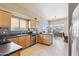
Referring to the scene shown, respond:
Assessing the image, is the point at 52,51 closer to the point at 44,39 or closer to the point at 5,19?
the point at 44,39

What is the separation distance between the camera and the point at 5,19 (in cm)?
250

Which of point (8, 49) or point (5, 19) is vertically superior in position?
point (5, 19)

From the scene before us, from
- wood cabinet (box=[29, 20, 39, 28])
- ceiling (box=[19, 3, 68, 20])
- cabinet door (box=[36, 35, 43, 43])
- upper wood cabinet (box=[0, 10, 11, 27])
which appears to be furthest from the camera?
cabinet door (box=[36, 35, 43, 43])

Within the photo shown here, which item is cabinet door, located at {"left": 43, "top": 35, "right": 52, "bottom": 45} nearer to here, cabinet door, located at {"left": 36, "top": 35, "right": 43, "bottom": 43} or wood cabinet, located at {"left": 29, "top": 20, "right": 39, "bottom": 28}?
cabinet door, located at {"left": 36, "top": 35, "right": 43, "bottom": 43}

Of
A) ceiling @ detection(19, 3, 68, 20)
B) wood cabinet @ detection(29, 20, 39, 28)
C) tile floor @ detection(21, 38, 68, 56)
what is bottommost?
tile floor @ detection(21, 38, 68, 56)

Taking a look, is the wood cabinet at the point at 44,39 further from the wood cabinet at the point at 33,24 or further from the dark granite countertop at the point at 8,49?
the dark granite countertop at the point at 8,49

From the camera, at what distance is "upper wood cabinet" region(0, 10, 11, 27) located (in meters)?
2.39

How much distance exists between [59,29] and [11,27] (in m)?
1.50

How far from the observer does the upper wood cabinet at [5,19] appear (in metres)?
2.39

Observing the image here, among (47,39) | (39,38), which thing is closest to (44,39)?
(47,39)

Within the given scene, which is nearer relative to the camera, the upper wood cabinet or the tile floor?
the upper wood cabinet

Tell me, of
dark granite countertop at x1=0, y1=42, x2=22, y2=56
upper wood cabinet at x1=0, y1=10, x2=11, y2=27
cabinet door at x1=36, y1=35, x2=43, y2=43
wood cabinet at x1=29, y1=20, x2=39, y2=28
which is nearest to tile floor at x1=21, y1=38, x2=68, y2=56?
dark granite countertop at x1=0, y1=42, x2=22, y2=56

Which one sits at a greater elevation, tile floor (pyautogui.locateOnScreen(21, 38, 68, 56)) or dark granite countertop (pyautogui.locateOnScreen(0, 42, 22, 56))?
dark granite countertop (pyautogui.locateOnScreen(0, 42, 22, 56))

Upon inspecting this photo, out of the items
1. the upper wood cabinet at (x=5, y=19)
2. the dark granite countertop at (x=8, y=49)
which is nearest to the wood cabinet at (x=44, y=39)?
the upper wood cabinet at (x=5, y=19)
